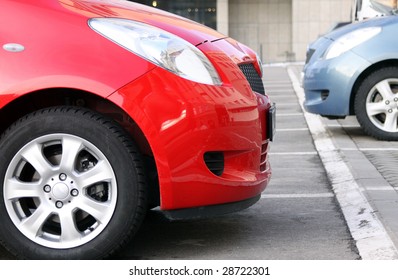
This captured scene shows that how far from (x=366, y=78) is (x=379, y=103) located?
0.28 m

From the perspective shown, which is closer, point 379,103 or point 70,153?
point 70,153

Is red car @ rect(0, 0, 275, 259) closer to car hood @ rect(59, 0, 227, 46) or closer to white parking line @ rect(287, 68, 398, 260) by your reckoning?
car hood @ rect(59, 0, 227, 46)

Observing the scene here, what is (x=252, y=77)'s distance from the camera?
17.7 ft

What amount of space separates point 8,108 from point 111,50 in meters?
0.60

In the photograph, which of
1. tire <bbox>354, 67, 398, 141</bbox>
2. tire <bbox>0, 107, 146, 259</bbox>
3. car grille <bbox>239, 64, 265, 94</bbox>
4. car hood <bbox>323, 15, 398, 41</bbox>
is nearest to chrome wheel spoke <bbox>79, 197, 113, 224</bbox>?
tire <bbox>0, 107, 146, 259</bbox>

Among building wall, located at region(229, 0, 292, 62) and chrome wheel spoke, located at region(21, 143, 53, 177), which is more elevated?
chrome wheel spoke, located at region(21, 143, 53, 177)

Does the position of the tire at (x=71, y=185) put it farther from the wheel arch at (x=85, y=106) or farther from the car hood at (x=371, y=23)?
the car hood at (x=371, y=23)

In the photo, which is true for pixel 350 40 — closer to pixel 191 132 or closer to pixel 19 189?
pixel 191 132

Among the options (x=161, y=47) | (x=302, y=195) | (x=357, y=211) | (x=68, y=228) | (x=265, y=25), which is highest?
(x=161, y=47)

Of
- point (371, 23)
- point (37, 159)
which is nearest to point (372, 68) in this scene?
point (371, 23)

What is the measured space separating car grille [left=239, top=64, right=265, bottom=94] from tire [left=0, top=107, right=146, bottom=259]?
3.17ft

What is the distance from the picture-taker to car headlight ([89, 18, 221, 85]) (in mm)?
4617

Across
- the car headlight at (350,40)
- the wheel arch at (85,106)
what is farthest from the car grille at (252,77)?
the car headlight at (350,40)
